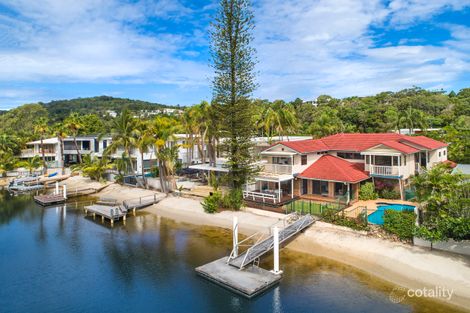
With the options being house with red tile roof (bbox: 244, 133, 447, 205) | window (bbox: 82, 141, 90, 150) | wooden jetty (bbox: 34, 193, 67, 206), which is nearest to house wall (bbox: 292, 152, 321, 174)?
house with red tile roof (bbox: 244, 133, 447, 205)

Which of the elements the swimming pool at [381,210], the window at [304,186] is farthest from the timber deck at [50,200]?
the swimming pool at [381,210]

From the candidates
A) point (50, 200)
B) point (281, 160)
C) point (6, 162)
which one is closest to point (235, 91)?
point (281, 160)

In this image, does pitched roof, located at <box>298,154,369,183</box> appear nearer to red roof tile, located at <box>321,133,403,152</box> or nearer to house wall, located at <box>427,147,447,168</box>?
red roof tile, located at <box>321,133,403,152</box>

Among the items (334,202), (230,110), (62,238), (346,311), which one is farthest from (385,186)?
(62,238)

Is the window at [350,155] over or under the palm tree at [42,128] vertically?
under

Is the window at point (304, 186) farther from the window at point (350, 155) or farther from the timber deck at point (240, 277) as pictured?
the timber deck at point (240, 277)

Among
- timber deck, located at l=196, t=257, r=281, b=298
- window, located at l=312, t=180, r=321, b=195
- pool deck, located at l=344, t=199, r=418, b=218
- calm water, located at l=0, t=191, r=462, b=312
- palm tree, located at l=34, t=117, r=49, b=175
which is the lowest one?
calm water, located at l=0, t=191, r=462, b=312

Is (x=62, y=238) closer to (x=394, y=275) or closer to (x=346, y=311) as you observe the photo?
(x=346, y=311)

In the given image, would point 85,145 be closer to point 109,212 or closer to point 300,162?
point 109,212
